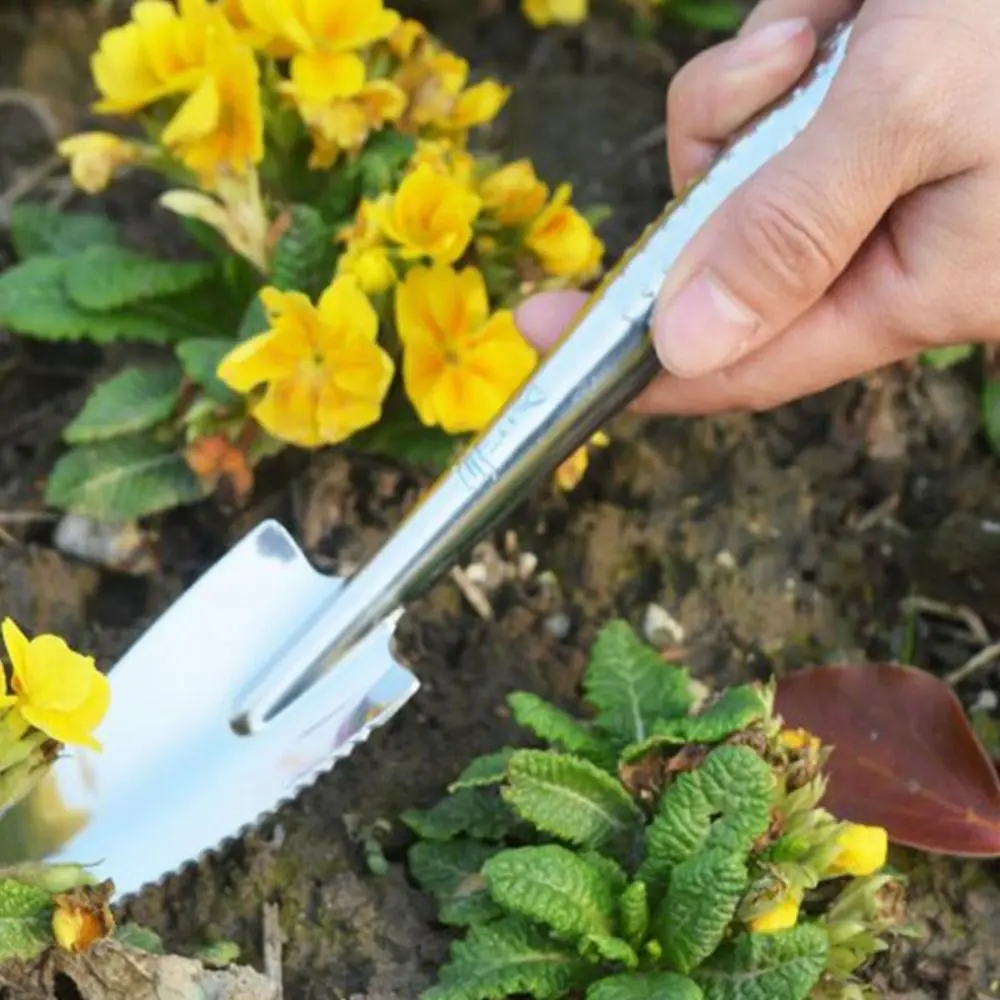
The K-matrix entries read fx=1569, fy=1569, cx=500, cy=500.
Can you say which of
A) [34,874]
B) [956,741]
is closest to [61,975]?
[34,874]

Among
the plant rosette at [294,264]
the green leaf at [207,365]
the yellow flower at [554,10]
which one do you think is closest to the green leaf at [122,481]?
the plant rosette at [294,264]

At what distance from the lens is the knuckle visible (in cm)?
150

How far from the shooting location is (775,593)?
2127 millimetres

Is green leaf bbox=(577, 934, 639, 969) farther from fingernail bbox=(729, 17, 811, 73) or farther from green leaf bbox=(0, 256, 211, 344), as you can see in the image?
green leaf bbox=(0, 256, 211, 344)

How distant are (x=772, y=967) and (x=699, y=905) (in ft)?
0.30

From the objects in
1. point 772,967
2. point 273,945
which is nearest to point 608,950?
point 772,967

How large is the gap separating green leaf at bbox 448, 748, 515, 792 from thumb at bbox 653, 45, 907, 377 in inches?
19.2

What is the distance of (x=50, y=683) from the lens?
1.41 m

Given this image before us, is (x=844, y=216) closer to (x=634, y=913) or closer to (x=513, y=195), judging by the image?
(x=513, y=195)

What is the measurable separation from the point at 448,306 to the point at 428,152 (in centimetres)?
22

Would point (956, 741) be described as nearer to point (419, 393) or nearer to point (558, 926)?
point (558, 926)

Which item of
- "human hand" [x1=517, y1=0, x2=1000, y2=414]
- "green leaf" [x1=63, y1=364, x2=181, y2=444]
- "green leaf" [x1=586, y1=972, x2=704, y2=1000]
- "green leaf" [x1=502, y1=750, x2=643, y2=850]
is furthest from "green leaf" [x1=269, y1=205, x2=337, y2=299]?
"green leaf" [x1=586, y1=972, x2=704, y2=1000]

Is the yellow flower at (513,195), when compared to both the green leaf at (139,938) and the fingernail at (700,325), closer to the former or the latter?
the fingernail at (700,325)

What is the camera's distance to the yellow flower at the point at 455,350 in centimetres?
189
